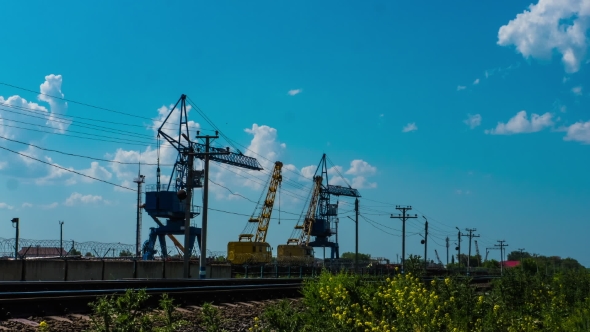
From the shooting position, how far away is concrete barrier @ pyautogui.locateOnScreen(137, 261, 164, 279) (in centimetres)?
4041

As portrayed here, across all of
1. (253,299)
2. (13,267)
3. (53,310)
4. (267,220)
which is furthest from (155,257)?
(53,310)

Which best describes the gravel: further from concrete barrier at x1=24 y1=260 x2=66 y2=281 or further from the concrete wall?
concrete barrier at x1=24 y1=260 x2=66 y2=281

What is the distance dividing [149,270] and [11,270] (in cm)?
1104

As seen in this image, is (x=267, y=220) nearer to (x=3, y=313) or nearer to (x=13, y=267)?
(x=13, y=267)

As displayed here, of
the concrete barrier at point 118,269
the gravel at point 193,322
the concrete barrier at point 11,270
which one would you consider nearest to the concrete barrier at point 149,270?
the concrete barrier at point 118,269

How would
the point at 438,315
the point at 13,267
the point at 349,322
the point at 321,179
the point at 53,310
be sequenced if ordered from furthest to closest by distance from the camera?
the point at 321,179 → the point at 13,267 → the point at 53,310 → the point at 438,315 → the point at 349,322

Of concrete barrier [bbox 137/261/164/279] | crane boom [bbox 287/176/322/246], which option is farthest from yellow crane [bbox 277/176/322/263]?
concrete barrier [bbox 137/261/164/279]

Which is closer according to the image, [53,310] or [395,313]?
[395,313]

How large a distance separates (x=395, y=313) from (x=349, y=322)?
1673mm

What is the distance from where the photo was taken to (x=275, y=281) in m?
32.7

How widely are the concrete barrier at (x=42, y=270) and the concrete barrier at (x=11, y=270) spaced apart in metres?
0.54

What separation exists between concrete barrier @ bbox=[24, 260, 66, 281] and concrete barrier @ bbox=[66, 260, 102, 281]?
2.08ft

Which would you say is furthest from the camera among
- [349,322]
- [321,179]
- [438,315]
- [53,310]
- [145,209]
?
[321,179]

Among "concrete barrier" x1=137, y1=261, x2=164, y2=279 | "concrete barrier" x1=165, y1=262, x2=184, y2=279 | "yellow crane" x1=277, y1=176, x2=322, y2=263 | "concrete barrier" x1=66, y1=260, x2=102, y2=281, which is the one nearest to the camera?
"concrete barrier" x1=66, y1=260, x2=102, y2=281
